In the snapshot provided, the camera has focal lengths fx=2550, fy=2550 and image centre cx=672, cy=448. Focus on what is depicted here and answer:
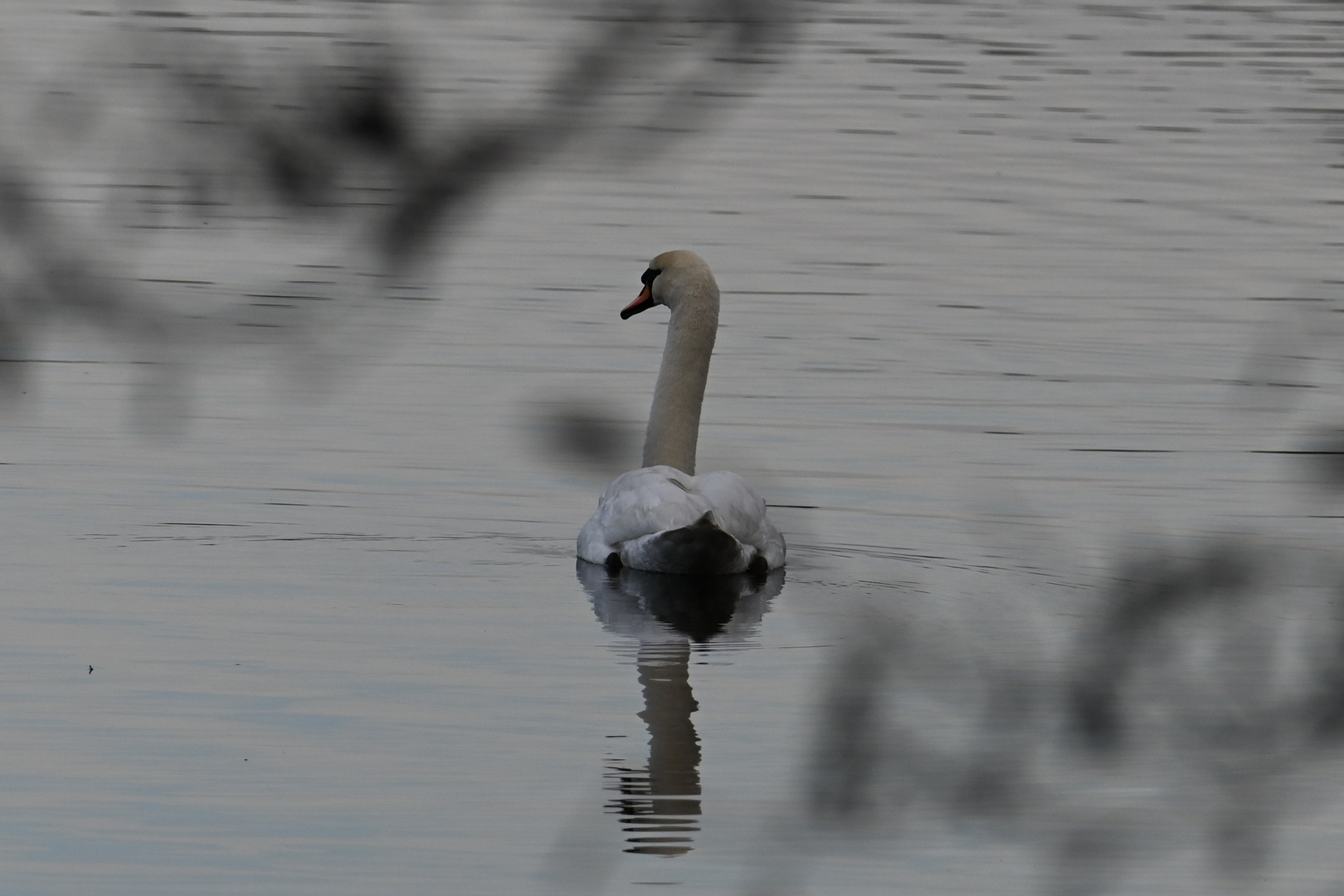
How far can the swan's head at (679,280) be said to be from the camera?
1184 cm

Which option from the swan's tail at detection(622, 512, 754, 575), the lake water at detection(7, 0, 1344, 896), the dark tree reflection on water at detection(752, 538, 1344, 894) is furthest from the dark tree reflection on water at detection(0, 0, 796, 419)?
the swan's tail at detection(622, 512, 754, 575)

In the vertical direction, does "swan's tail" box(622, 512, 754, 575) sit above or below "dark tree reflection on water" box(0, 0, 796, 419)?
below

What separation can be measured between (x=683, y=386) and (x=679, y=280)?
23.7 inches

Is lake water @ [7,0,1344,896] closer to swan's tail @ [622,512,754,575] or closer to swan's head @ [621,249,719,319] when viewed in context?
swan's tail @ [622,512,754,575]

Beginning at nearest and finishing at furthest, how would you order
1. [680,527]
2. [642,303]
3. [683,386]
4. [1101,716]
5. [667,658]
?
[1101,716], [667,658], [680,527], [683,386], [642,303]

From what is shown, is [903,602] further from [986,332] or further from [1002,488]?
[986,332]

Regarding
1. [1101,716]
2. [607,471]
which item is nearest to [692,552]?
[607,471]

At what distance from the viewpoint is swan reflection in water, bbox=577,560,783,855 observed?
20.2 feet

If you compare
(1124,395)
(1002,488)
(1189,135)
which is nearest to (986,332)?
(1124,395)

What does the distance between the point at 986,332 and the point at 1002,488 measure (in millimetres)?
4523

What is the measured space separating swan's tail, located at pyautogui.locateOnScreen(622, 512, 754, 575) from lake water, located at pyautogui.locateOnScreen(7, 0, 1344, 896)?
15 cm

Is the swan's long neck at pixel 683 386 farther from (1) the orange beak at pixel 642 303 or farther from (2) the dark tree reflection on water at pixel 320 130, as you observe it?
(2) the dark tree reflection on water at pixel 320 130

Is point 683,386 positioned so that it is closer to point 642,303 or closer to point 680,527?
point 642,303

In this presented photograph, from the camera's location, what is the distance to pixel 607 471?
14.0ft
